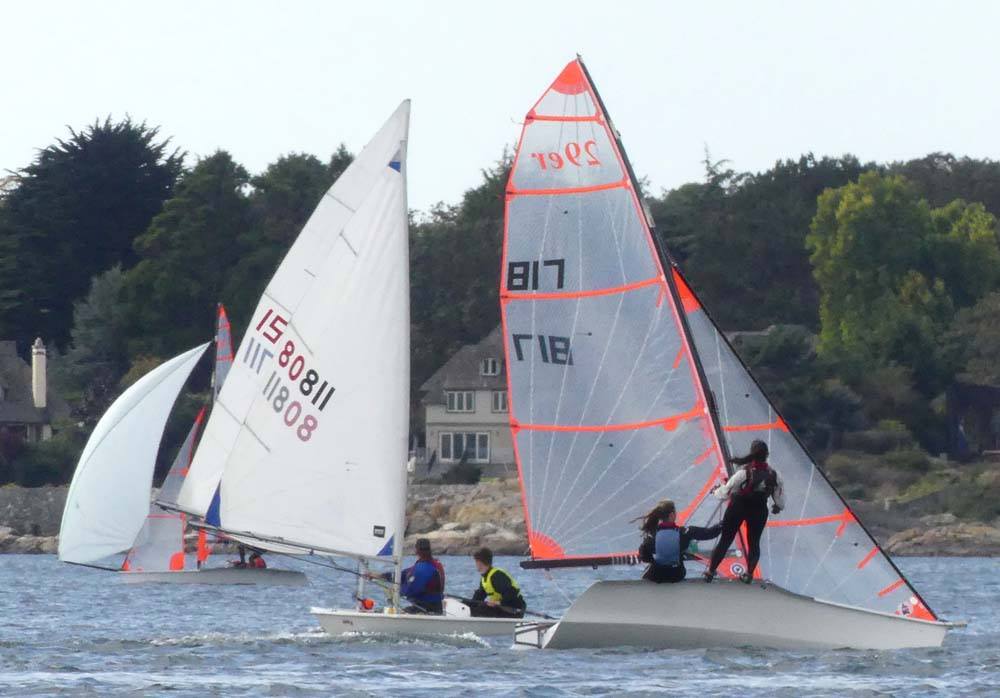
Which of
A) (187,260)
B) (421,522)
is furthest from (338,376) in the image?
(187,260)

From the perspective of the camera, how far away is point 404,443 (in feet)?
82.7

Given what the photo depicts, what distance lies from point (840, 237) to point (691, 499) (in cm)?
6663

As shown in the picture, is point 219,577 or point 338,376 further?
point 219,577

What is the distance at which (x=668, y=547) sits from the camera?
21453 millimetres

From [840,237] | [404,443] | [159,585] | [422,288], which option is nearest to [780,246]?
[840,237]

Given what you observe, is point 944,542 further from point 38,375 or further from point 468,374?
point 38,375

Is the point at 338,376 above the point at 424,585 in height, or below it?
above

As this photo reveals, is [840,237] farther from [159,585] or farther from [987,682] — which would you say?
[987,682]

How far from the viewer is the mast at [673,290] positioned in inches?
907

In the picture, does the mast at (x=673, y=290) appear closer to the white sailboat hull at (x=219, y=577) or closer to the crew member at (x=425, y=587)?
the crew member at (x=425, y=587)

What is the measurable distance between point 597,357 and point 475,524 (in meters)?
45.3

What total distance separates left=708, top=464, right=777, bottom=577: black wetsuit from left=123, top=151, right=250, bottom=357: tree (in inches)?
2602

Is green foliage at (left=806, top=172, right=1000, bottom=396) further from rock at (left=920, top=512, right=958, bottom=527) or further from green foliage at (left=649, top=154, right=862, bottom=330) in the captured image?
rock at (left=920, top=512, right=958, bottom=527)

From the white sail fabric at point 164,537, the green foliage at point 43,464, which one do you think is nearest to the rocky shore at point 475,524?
the green foliage at point 43,464
